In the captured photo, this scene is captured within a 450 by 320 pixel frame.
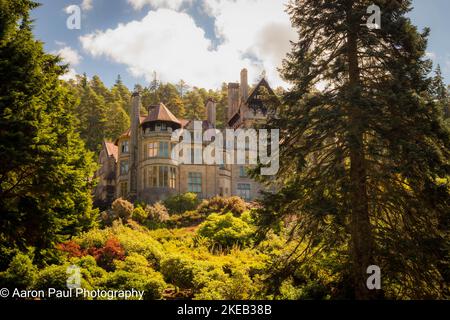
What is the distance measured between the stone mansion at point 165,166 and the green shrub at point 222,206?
212 inches

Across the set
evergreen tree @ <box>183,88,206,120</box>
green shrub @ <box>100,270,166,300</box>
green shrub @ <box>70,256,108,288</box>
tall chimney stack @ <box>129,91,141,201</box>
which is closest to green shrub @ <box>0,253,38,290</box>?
green shrub @ <box>70,256,108,288</box>

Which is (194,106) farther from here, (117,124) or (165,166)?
(165,166)

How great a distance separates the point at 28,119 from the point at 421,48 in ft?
41.0

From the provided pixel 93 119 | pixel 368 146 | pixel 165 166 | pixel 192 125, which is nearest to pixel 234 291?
pixel 368 146

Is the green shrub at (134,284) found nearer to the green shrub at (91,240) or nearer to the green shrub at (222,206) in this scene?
the green shrub at (91,240)

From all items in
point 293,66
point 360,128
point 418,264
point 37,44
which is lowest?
point 418,264

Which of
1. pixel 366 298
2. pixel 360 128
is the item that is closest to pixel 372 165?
pixel 360 128

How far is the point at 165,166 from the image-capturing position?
41.0 m

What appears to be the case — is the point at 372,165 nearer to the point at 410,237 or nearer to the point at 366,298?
the point at 410,237

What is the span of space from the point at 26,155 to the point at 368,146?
10319 mm

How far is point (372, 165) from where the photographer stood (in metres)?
13.3

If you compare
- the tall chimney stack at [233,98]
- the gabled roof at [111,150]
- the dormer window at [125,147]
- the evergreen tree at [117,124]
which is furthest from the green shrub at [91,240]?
the evergreen tree at [117,124]

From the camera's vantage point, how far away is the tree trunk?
1212 cm

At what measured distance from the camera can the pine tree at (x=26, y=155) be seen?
582 inches
